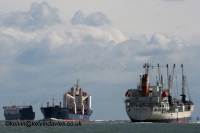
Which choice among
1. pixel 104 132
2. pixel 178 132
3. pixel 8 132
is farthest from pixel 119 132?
pixel 8 132

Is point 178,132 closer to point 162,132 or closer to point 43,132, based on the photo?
point 162,132

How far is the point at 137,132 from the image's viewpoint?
5748 inches

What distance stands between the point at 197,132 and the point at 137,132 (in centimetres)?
1389

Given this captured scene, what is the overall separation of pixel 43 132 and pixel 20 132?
4935 millimetres

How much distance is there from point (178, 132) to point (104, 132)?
51.7 feet

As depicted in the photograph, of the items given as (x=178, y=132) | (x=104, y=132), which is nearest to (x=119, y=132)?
(x=104, y=132)

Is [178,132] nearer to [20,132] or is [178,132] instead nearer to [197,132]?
[197,132]

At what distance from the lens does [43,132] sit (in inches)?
5748

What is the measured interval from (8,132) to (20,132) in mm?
3654

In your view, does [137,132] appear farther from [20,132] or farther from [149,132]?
[20,132]

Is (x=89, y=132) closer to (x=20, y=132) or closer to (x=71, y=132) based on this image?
(x=71, y=132)

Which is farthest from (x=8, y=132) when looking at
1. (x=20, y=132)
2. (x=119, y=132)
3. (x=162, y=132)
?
(x=162, y=132)

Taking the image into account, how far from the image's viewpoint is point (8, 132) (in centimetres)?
14650

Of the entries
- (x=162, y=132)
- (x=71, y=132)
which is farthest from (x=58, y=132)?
(x=162, y=132)
